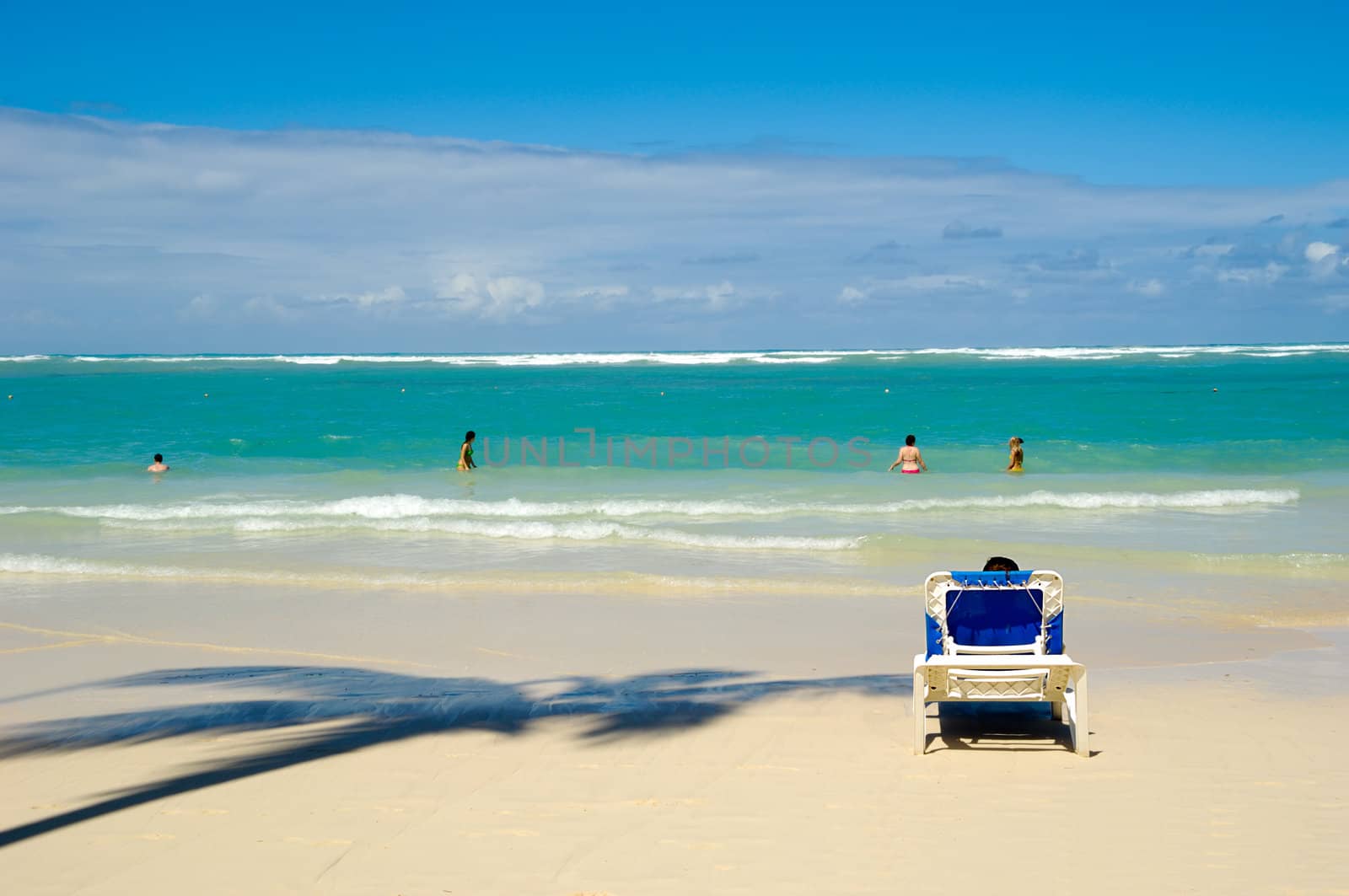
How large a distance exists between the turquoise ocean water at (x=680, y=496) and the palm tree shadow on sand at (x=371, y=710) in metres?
3.69

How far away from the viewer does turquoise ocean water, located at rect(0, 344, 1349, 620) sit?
13508mm

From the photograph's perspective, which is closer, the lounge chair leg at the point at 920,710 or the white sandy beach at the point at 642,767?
the white sandy beach at the point at 642,767

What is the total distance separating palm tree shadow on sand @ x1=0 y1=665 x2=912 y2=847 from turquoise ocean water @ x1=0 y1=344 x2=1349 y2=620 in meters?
3.69

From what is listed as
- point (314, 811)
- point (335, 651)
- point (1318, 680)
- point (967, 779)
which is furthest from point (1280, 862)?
point (335, 651)

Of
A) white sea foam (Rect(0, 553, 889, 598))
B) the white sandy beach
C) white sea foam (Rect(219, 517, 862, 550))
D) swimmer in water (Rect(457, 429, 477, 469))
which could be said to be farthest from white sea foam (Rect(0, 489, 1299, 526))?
the white sandy beach

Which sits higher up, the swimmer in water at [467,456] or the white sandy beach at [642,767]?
the swimmer in water at [467,456]

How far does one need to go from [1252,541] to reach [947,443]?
16203 mm

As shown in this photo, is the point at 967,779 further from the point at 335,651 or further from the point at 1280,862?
the point at 335,651

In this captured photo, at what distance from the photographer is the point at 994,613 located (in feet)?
23.3

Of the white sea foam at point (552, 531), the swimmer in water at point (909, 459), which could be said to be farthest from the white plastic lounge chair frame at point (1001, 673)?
the swimmer in water at point (909, 459)

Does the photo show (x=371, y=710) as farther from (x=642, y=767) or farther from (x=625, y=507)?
(x=625, y=507)

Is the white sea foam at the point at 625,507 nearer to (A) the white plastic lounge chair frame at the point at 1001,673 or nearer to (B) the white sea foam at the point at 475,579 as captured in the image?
(B) the white sea foam at the point at 475,579

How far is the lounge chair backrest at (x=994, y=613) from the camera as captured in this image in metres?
6.96

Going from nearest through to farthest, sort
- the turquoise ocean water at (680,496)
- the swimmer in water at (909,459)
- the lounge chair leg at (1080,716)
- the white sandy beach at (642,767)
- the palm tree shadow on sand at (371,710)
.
Result: the white sandy beach at (642,767), the lounge chair leg at (1080,716), the palm tree shadow on sand at (371,710), the turquoise ocean water at (680,496), the swimmer in water at (909,459)
